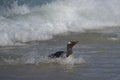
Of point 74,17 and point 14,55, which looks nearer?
point 14,55

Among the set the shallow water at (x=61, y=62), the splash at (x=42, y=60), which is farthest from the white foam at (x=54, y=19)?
the splash at (x=42, y=60)

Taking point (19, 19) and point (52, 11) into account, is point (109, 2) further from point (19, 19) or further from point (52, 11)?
point (19, 19)

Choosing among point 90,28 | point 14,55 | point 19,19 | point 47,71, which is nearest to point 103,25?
point 90,28

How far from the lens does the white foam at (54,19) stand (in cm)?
1888

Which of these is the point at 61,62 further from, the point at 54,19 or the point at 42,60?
the point at 54,19

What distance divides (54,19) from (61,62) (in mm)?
11226

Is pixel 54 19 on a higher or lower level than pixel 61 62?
higher

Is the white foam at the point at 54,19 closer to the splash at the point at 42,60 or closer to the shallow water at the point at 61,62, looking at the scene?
the shallow water at the point at 61,62

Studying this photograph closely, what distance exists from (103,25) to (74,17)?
6.54ft

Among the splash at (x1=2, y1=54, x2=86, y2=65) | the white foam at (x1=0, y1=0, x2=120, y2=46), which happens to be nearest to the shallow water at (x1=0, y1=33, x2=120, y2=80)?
the splash at (x1=2, y1=54, x2=86, y2=65)

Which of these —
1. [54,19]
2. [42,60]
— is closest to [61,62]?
[42,60]

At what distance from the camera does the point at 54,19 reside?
79.3 feet

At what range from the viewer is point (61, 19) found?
2450 cm

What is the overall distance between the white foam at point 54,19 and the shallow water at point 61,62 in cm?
177
